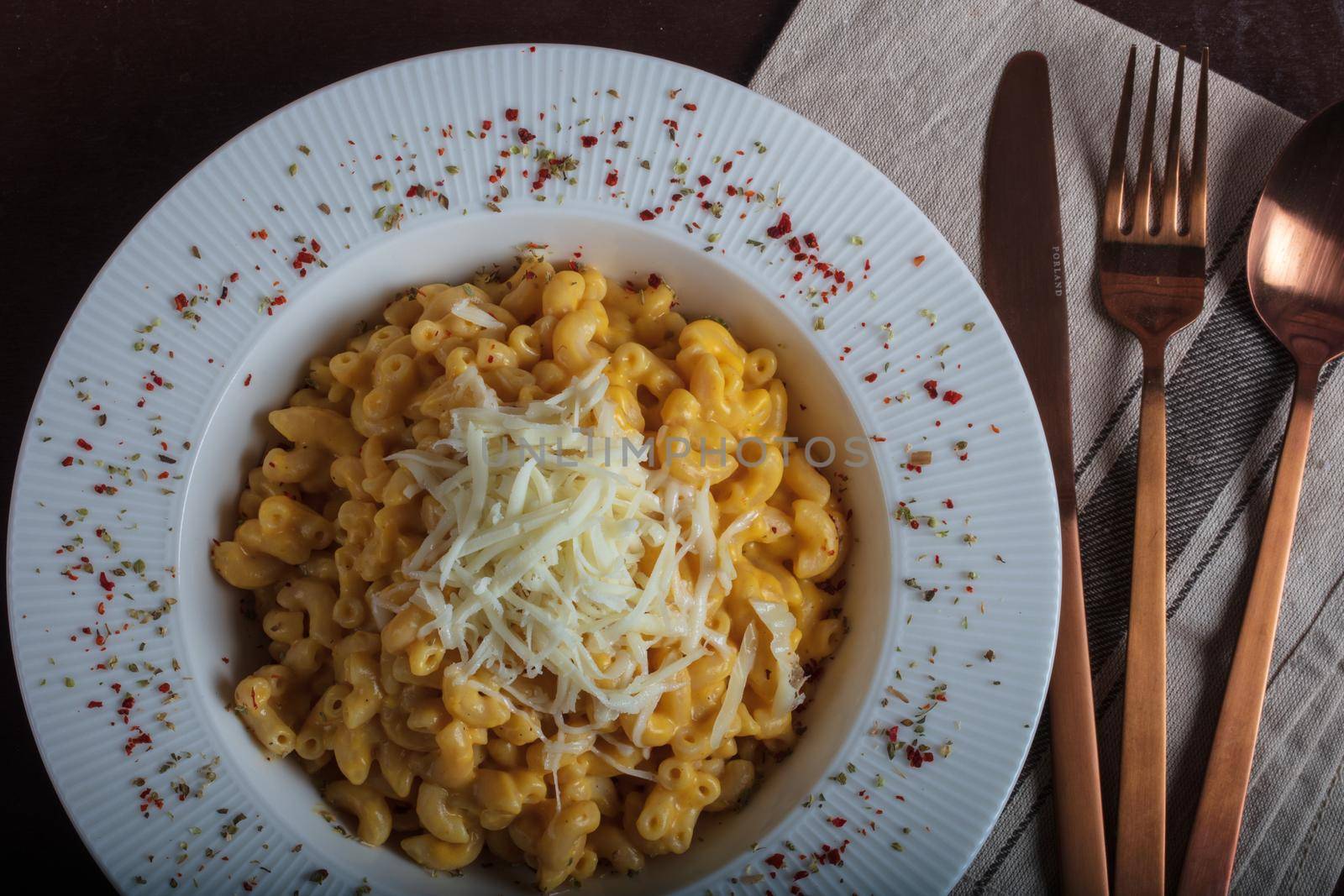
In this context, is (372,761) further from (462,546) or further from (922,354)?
(922,354)

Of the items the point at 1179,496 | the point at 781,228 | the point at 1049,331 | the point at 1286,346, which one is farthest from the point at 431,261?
the point at 1286,346

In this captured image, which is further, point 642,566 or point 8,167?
point 8,167

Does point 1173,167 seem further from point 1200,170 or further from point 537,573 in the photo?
point 537,573

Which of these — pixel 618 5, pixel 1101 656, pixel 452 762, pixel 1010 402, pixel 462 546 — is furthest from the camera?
pixel 618 5

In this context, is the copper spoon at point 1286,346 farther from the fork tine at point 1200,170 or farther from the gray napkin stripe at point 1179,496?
the fork tine at point 1200,170

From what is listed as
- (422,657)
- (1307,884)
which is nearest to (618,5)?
(422,657)

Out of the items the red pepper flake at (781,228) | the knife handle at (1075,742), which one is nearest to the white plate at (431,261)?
the red pepper flake at (781,228)
